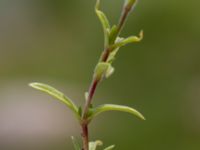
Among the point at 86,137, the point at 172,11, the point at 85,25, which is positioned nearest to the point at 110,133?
the point at 172,11

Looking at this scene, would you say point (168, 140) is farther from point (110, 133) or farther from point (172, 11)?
point (172, 11)

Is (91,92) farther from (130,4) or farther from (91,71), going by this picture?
(91,71)

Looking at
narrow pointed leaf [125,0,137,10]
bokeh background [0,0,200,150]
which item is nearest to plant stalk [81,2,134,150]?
narrow pointed leaf [125,0,137,10]

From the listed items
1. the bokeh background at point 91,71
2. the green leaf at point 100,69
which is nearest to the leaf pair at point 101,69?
the green leaf at point 100,69

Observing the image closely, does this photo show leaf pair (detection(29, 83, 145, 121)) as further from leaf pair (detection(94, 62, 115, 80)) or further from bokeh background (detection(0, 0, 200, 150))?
bokeh background (detection(0, 0, 200, 150))

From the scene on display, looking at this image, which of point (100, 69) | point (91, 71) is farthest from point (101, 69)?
point (91, 71)
